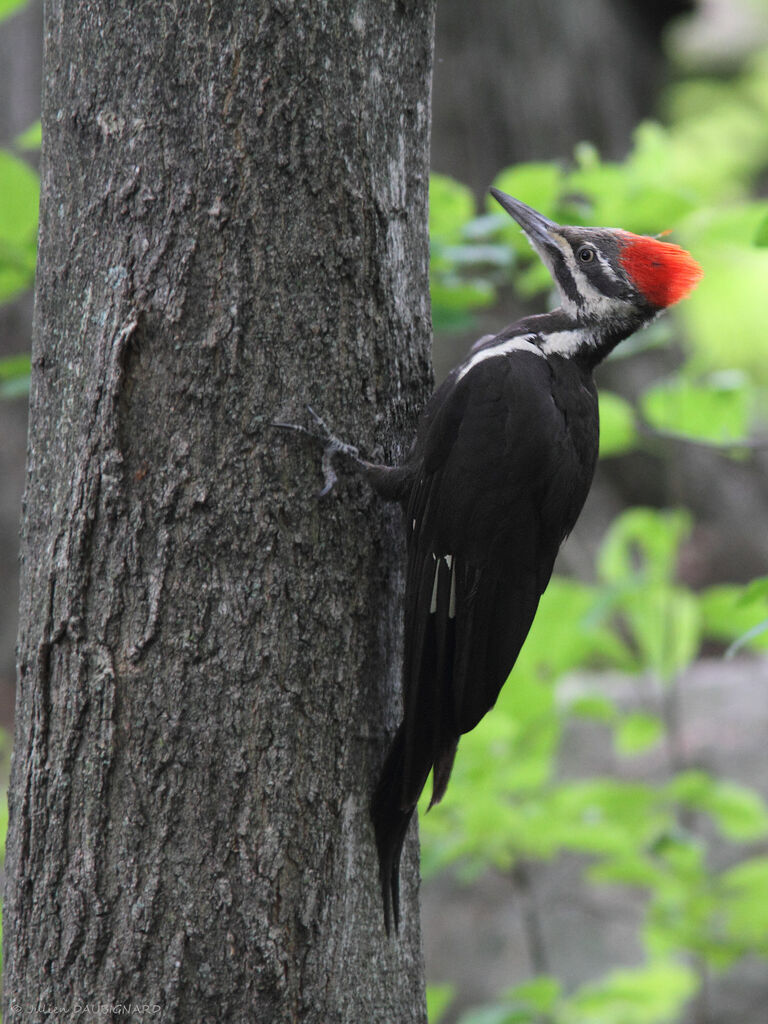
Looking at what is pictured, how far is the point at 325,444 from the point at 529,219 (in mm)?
966

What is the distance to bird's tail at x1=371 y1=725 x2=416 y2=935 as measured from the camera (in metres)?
1.51

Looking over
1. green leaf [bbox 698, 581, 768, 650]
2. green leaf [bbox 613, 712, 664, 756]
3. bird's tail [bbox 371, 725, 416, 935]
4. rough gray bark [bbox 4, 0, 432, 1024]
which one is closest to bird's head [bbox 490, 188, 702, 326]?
green leaf [bbox 698, 581, 768, 650]

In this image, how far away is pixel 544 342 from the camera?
2.14 meters

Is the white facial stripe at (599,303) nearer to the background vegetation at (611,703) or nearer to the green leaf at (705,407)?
the background vegetation at (611,703)

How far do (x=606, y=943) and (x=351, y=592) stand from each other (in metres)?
3.25

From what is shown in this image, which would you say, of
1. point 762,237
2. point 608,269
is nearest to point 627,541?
point 608,269

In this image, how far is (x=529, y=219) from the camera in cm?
217

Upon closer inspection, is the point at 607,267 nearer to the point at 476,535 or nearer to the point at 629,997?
the point at 476,535

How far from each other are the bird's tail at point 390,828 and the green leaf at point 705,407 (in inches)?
46.8

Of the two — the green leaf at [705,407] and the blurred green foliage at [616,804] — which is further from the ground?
the green leaf at [705,407]

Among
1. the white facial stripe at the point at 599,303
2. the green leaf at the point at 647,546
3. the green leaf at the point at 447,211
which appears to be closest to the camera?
the green leaf at the point at 447,211

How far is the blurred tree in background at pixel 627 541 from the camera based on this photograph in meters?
2.16

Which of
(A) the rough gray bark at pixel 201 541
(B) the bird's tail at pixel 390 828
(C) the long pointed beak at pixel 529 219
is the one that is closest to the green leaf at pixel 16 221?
Answer: (A) the rough gray bark at pixel 201 541

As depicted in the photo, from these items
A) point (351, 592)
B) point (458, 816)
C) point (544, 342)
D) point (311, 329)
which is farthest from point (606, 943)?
point (311, 329)
